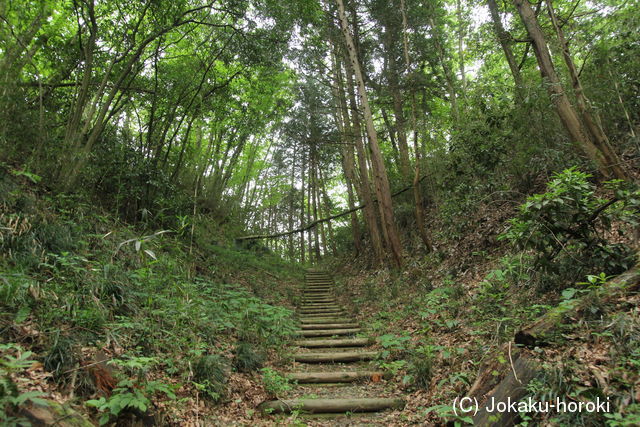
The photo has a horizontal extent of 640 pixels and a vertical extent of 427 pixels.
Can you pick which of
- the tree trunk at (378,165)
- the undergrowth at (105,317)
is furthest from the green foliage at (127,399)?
the tree trunk at (378,165)

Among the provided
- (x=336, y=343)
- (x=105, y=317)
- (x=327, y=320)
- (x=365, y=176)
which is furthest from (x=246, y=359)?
(x=365, y=176)

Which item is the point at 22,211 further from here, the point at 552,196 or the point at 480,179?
the point at 480,179

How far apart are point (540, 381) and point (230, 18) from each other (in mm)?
8490

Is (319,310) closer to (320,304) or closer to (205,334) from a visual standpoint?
(320,304)

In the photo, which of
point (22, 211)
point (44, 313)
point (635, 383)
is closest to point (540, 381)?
point (635, 383)

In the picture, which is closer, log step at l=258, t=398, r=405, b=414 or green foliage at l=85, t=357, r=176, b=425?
green foliage at l=85, t=357, r=176, b=425

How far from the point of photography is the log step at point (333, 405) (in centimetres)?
338

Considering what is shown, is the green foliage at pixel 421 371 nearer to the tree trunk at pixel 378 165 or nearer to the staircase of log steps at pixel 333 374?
the staircase of log steps at pixel 333 374

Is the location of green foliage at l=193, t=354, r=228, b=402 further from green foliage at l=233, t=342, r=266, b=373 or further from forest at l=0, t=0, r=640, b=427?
green foliage at l=233, t=342, r=266, b=373

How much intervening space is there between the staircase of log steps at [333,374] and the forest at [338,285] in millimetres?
31

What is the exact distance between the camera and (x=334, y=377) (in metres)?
4.18

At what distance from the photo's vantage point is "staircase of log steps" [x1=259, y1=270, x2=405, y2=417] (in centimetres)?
343

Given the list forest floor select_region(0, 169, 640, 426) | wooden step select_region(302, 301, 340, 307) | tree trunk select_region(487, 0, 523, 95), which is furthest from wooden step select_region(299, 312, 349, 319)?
tree trunk select_region(487, 0, 523, 95)

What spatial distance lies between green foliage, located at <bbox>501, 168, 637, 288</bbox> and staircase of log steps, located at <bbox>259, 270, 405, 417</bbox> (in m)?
2.24
